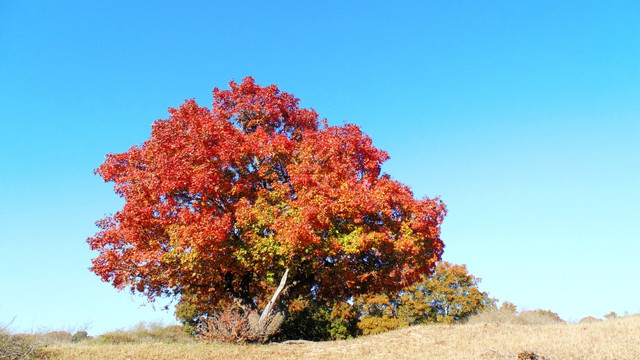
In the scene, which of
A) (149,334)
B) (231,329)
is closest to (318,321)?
(149,334)

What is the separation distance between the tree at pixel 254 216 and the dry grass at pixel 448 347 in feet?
9.74

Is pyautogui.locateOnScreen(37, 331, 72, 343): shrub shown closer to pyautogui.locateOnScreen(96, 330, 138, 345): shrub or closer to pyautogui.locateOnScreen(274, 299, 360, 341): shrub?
pyautogui.locateOnScreen(96, 330, 138, 345): shrub

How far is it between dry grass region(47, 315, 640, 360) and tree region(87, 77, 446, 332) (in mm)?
2969

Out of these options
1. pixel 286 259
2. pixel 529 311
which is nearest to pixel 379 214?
pixel 286 259

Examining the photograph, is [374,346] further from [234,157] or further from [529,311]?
[529,311]

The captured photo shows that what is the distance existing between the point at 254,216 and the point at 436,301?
A: 3870cm

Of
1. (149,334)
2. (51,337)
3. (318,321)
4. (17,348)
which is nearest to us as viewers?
(17,348)

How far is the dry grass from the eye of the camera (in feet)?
36.5

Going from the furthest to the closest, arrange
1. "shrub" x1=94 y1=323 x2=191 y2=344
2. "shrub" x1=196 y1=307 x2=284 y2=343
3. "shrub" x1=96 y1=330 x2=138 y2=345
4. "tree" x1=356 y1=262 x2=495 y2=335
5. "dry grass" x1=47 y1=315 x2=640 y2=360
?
"tree" x1=356 y1=262 x2=495 y2=335 < "shrub" x1=94 y1=323 x2=191 y2=344 < "shrub" x1=96 y1=330 x2=138 y2=345 < "shrub" x1=196 y1=307 x2=284 y2=343 < "dry grass" x1=47 y1=315 x2=640 y2=360

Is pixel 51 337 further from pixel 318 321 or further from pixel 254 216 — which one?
pixel 318 321

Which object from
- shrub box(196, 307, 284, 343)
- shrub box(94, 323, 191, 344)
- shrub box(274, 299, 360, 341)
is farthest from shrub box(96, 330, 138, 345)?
shrub box(196, 307, 284, 343)

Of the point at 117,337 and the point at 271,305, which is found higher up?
the point at 271,305

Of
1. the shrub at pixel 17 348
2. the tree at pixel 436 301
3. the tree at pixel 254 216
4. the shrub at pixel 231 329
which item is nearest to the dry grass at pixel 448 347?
the shrub at pixel 17 348

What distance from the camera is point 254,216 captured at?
1517cm
